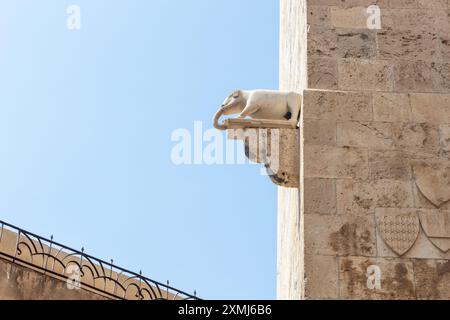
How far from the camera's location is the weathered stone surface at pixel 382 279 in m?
4.51

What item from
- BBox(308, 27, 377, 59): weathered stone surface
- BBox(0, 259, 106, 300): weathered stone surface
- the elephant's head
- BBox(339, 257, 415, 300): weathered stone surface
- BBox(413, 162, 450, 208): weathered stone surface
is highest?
BBox(308, 27, 377, 59): weathered stone surface

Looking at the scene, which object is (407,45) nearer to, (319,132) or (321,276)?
(319,132)

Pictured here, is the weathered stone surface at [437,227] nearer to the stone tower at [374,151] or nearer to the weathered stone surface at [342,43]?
the stone tower at [374,151]

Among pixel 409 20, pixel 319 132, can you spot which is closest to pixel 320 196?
pixel 319 132

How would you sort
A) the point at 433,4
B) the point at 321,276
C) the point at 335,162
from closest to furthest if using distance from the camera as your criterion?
the point at 321,276 → the point at 335,162 → the point at 433,4

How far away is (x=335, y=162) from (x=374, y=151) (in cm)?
30

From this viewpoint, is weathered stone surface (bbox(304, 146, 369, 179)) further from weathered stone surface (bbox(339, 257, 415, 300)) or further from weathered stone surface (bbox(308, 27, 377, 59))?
weathered stone surface (bbox(308, 27, 377, 59))

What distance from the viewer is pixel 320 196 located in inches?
191

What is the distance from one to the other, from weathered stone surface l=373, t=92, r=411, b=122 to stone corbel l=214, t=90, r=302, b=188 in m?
0.60

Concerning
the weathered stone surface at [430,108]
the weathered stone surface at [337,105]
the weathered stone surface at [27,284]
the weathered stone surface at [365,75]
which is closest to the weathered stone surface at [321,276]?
the weathered stone surface at [337,105]

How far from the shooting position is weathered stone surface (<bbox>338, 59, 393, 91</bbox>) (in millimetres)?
5340

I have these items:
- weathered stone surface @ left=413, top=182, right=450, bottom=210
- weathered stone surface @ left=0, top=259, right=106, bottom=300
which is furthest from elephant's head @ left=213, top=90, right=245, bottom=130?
weathered stone surface @ left=0, top=259, right=106, bottom=300

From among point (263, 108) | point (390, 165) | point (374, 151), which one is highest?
point (263, 108)
